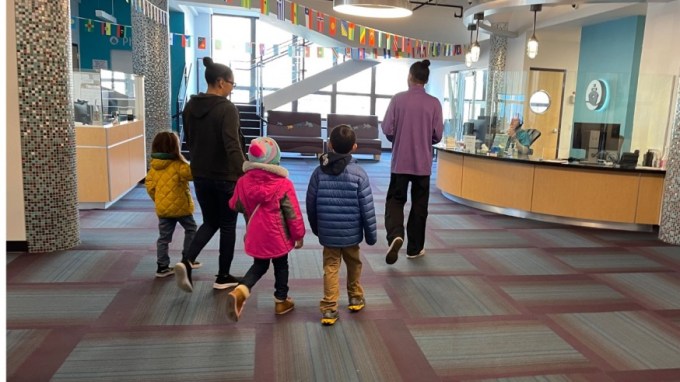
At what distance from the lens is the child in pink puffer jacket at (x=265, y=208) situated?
9.94 feet

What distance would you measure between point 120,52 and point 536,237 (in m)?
10.9

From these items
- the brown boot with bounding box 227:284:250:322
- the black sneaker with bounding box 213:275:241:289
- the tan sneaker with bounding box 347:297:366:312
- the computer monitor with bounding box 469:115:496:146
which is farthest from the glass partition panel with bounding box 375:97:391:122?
Result: the brown boot with bounding box 227:284:250:322

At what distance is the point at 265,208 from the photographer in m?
3.07

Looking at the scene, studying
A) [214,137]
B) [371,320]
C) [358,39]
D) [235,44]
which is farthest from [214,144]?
[235,44]

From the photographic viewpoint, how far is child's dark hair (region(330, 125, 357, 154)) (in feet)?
10.2

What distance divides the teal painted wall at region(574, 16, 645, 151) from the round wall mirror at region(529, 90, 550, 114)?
396mm

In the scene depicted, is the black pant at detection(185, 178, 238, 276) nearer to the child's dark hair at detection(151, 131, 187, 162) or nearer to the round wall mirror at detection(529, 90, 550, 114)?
the child's dark hair at detection(151, 131, 187, 162)

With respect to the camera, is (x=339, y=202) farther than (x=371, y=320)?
No

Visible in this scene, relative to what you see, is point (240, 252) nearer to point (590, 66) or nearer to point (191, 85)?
point (590, 66)

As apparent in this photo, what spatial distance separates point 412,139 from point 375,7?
1478mm

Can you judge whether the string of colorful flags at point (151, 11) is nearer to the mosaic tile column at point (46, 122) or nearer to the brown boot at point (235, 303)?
the mosaic tile column at point (46, 122)

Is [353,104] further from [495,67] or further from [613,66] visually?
[613,66]

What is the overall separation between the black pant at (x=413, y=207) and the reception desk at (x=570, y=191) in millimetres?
2353

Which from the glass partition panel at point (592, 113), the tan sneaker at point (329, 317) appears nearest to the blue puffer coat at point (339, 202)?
the tan sneaker at point (329, 317)
